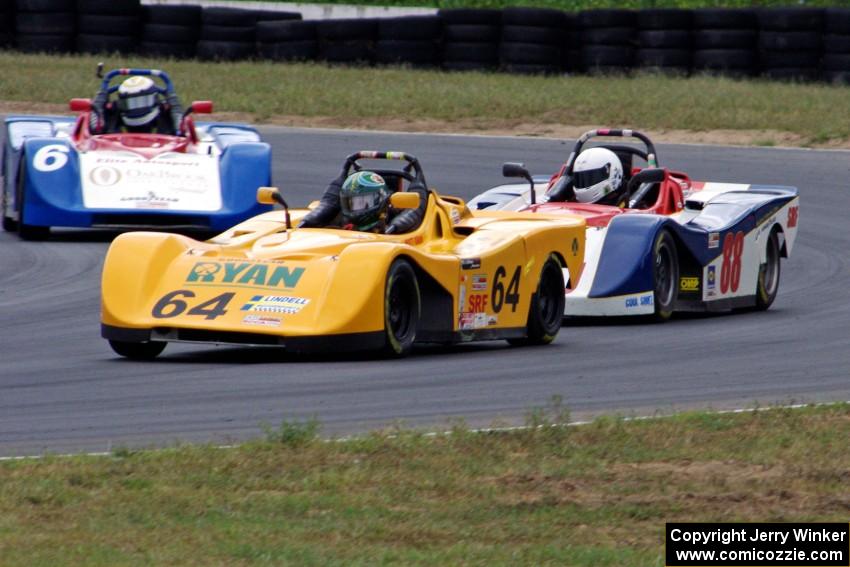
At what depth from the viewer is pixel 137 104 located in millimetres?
17641

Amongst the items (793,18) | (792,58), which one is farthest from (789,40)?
(793,18)

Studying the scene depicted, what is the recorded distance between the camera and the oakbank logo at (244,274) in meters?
9.58

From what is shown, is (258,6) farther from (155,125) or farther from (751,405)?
(751,405)

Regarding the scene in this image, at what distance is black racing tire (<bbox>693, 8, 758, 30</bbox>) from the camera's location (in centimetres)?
2658

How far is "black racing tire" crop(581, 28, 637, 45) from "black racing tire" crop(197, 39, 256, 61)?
5.82m

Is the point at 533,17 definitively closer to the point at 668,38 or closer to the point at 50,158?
the point at 668,38

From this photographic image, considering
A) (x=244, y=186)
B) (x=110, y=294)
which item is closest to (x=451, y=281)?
(x=110, y=294)

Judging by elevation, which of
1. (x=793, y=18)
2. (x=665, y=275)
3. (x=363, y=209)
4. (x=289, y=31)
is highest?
(x=363, y=209)

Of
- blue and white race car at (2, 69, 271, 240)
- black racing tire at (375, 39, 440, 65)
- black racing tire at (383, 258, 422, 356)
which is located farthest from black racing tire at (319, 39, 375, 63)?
black racing tire at (383, 258, 422, 356)

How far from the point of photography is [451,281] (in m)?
10.3

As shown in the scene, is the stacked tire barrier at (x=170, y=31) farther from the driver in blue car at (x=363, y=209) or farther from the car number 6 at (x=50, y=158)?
the driver in blue car at (x=363, y=209)

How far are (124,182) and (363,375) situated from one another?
7378mm

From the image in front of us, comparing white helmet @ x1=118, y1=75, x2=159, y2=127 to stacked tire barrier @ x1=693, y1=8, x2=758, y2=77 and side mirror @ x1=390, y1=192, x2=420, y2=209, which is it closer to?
side mirror @ x1=390, y1=192, x2=420, y2=209

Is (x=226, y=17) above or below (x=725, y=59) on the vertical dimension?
above
